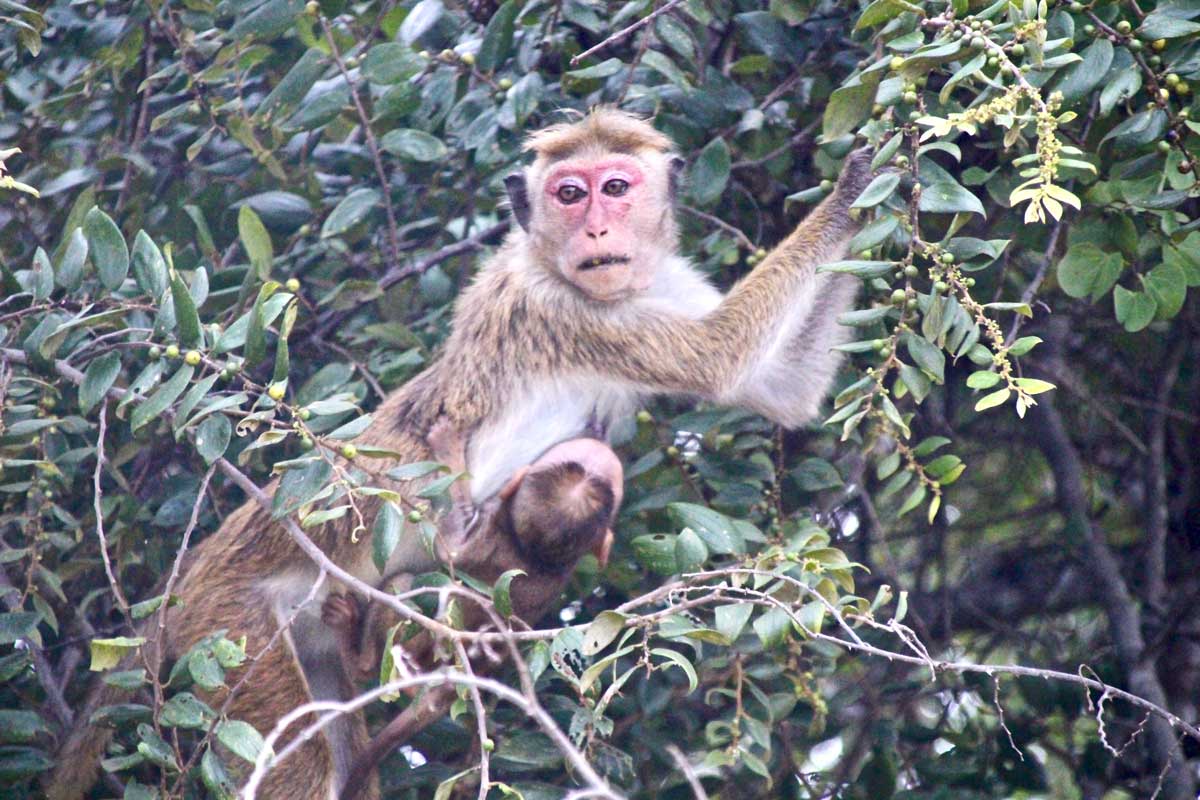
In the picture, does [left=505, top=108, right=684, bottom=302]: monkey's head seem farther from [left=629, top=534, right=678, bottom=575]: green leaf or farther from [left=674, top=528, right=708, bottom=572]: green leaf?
[left=674, top=528, right=708, bottom=572]: green leaf

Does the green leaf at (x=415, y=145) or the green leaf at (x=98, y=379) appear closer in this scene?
the green leaf at (x=98, y=379)

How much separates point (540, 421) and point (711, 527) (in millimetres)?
1516

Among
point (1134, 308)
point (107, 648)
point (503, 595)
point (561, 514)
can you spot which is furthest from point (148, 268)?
point (1134, 308)

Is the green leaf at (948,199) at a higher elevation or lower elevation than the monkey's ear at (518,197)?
higher

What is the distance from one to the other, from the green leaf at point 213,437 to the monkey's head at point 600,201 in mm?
1986

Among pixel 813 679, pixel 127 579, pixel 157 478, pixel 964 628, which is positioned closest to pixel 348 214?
pixel 157 478

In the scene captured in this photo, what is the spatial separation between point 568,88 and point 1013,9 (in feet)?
7.64

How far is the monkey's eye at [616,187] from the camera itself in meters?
5.78

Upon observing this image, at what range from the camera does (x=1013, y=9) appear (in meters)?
3.93

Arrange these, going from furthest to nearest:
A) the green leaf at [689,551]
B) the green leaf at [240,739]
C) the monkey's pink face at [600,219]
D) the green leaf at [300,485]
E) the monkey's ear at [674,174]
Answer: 1. the monkey's ear at [674,174]
2. the monkey's pink face at [600,219]
3. the green leaf at [689,551]
4. the green leaf at [300,485]
5. the green leaf at [240,739]

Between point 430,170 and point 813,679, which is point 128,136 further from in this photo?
point 813,679

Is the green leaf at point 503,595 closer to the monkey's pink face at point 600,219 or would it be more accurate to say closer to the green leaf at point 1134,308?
the monkey's pink face at point 600,219

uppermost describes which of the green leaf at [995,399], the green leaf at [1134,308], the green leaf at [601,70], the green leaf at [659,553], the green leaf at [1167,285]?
the green leaf at [601,70]

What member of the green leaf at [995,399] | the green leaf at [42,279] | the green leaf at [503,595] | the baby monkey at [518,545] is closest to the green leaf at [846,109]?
the green leaf at [995,399]
